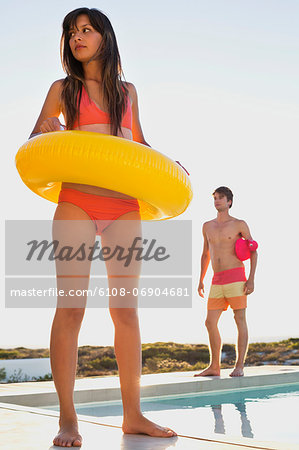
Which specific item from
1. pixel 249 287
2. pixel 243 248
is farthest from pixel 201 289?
pixel 243 248

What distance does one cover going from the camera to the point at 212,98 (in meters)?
8.19

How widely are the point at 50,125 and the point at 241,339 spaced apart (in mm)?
4422

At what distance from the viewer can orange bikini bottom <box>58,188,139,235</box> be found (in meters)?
2.57

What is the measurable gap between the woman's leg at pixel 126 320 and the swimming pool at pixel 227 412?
0.98 ft

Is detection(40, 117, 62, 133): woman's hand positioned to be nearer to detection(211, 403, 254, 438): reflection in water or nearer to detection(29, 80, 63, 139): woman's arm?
detection(29, 80, 63, 139): woman's arm

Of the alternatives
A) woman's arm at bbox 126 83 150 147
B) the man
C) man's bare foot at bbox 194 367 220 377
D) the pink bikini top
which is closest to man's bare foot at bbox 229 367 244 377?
the man


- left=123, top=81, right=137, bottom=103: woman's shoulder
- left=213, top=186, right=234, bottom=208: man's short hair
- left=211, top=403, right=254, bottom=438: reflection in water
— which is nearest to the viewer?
left=123, top=81, right=137, bottom=103: woman's shoulder

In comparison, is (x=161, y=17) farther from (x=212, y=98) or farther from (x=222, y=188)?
(x=222, y=188)

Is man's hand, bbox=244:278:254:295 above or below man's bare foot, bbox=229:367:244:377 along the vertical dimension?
above

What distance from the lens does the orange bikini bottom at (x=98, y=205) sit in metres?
2.57

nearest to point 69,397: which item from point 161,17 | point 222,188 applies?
point 222,188

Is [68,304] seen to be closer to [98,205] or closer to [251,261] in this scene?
[98,205]

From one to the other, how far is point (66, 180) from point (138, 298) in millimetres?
676

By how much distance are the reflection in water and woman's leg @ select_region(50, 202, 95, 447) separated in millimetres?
1564
